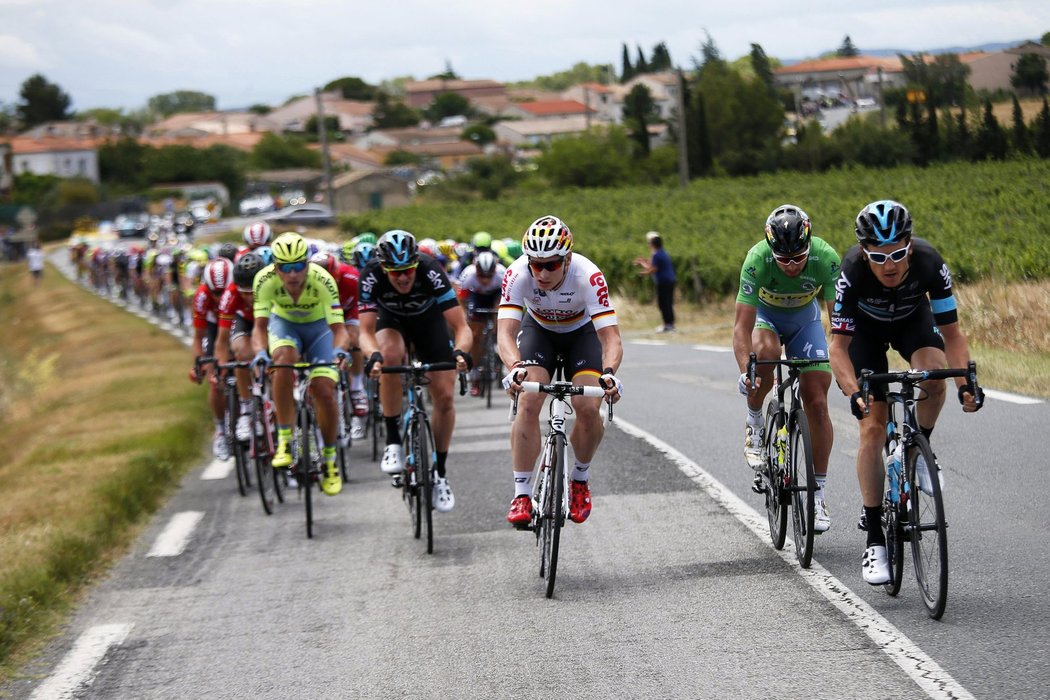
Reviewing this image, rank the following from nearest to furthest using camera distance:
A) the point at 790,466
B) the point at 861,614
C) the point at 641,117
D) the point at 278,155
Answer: the point at 861,614, the point at 790,466, the point at 641,117, the point at 278,155

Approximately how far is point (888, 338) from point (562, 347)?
202cm

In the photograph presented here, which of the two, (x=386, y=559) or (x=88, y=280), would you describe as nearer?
(x=386, y=559)

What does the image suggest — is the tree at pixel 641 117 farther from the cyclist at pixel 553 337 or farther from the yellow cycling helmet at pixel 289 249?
the cyclist at pixel 553 337

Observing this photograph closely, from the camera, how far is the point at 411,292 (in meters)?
9.67

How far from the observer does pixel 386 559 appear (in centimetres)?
888

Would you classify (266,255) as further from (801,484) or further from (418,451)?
(801,484)

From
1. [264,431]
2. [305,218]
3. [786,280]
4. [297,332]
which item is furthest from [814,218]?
[305,218]

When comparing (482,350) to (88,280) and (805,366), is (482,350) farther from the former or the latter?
(88,280)

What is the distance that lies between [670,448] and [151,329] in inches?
1020

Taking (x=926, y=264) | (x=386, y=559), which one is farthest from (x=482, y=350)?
(x=926, y=264)

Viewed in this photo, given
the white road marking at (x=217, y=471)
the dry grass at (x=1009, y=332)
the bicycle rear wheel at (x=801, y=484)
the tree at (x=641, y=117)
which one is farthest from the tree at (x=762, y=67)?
the bicycle rear wheel at (x=801, y=484)

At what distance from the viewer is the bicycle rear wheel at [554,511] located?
7.31 meters

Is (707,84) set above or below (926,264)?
above

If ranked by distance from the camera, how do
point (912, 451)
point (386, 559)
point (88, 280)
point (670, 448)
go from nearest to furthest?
point (912, 451) < point (386, 559) < point (670, 448) < point (88, 280)
